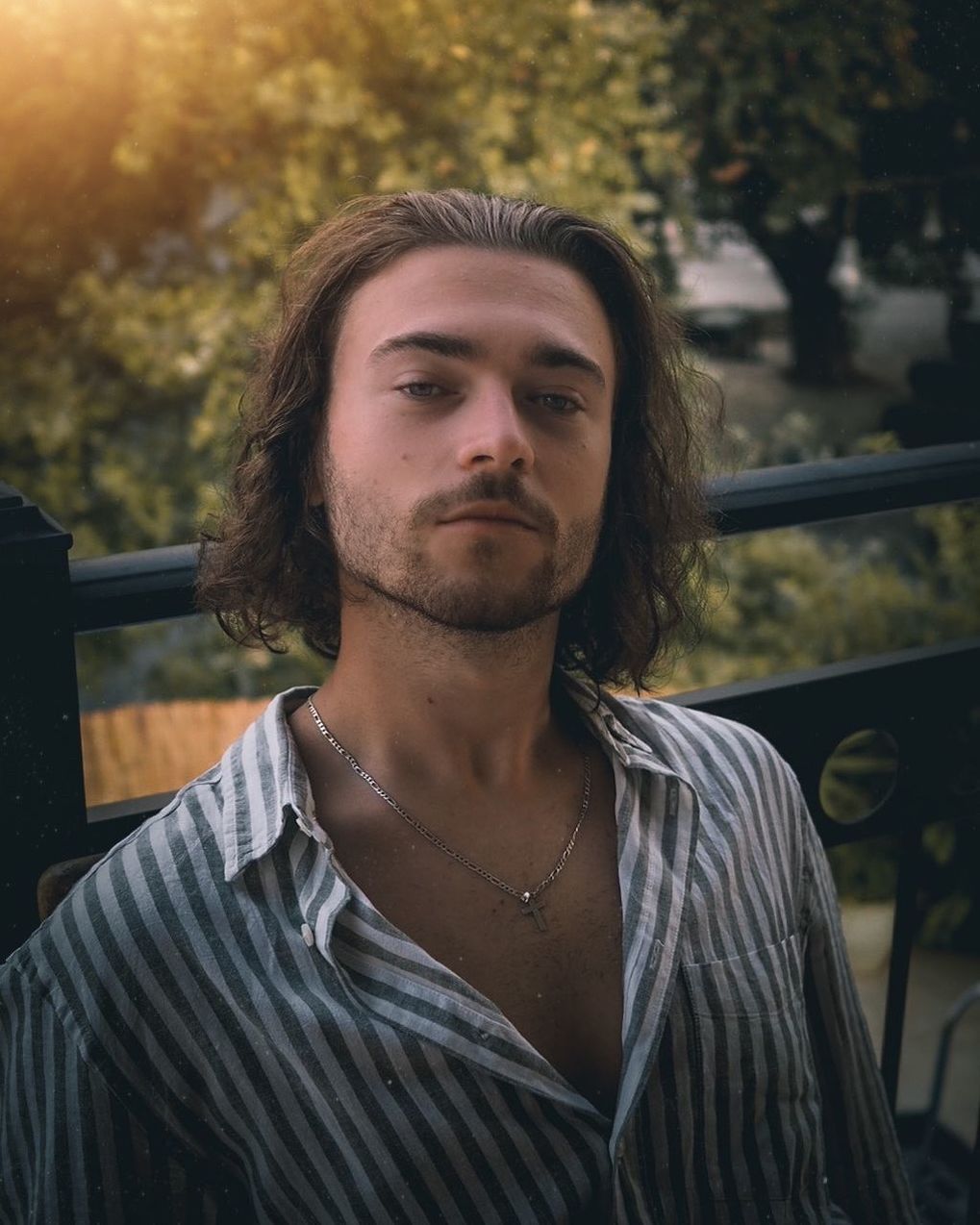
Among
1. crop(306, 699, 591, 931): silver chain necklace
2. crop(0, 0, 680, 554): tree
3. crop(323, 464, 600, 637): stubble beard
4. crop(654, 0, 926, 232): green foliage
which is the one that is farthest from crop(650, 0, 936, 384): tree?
crop(306, 699, 591, 931): silver chain necklace

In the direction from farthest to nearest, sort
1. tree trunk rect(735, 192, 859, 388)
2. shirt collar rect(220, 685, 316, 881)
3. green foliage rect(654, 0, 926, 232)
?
tree trunk rect(735, 192, 859, 388), green foliage rect(654, 0, 926, 232), shirt collar rect(220, 685, 316, 881)

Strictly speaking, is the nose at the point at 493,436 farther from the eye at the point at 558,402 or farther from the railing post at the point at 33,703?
the railing post at the point at 33,703

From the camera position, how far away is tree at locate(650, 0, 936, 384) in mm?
5594

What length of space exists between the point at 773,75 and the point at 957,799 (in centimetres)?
460

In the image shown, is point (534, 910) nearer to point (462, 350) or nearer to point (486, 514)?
point (486, 514)

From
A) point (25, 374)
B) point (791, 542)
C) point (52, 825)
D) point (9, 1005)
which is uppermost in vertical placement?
point (25, 374)

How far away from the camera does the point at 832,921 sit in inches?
67.6

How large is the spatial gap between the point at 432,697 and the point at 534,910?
27 cm

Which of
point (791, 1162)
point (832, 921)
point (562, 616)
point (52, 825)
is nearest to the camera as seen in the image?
point (52, 825)

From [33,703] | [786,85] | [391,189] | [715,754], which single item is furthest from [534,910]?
[786,85]

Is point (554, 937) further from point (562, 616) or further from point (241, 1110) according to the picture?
point (562, 616)

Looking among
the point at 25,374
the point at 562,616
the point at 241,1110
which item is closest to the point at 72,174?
the point at 25,374

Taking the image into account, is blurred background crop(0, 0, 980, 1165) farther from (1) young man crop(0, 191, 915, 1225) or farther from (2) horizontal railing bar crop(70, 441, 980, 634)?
(1) young man crop(0, 191, 915, 1225)

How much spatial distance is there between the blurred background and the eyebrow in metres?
2.63
